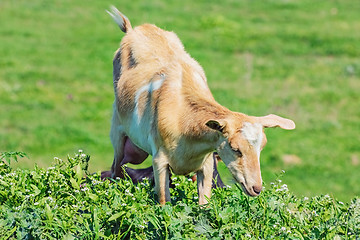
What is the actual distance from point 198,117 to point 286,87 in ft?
46.5

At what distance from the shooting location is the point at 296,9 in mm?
26188

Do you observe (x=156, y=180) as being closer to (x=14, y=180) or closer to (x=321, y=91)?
(x=14, y=180)

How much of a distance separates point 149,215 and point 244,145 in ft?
3.73

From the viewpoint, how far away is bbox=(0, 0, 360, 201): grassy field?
17.7 m

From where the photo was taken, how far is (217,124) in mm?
6660

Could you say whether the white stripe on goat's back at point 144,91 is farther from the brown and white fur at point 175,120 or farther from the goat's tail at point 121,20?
the goat's tail at point 121,20

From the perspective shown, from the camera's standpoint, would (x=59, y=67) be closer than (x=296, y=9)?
Yes

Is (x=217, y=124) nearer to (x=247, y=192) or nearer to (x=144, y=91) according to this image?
(x=247, y=192)

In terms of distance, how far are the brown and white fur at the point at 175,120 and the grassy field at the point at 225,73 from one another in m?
7.63

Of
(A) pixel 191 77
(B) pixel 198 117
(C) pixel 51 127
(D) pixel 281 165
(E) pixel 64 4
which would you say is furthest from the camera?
(E) pixel 64 4

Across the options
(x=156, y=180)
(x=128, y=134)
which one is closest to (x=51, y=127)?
(x=128, y=134)

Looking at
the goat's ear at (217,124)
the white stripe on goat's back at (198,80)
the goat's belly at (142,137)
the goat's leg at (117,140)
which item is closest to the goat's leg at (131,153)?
the goat's leg at (117,140)

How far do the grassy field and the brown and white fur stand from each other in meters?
A: 7.63

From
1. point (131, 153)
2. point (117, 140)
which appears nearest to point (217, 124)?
point (117, 140)
